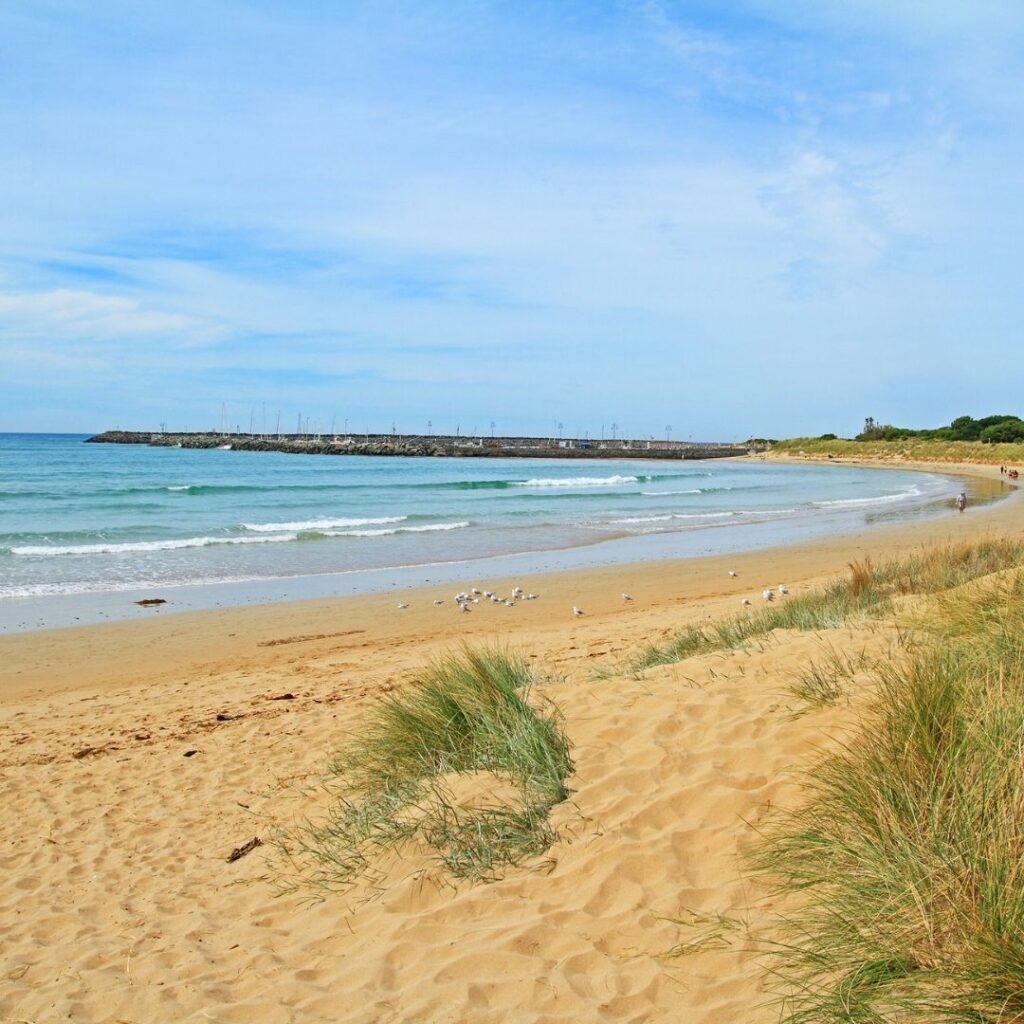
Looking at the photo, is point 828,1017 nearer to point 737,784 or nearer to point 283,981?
point 737,784

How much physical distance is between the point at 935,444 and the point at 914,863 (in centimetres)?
8723

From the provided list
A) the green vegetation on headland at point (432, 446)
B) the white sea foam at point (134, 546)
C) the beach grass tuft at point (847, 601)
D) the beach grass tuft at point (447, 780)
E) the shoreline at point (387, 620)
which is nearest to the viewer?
the beach grass tuft at point (447, 780)

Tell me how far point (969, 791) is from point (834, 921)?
73 centimetres

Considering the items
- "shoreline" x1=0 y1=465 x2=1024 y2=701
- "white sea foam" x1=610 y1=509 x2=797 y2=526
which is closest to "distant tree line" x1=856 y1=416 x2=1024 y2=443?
"white sea foam" x1=610 y1=509 x2=797 y2=526

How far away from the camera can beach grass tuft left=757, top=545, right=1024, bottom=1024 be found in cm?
269

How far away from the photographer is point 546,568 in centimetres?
1853

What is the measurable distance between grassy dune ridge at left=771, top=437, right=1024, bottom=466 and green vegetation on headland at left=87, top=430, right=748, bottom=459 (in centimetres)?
1284

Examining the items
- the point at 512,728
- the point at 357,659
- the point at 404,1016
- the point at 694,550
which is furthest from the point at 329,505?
the point at 404,1016

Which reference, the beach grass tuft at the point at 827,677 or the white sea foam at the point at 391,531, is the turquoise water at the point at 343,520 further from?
the beach grass tuft at the point at 827,677

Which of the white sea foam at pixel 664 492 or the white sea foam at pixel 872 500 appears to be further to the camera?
the white sea foam at pixel 664 492

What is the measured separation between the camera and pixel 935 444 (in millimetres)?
81938

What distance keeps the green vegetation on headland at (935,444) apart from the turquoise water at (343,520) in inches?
1007

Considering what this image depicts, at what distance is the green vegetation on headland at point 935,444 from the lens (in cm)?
7306

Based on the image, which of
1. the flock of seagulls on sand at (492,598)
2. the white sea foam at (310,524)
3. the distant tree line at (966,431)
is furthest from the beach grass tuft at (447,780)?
the distant tree line at (966,431)
